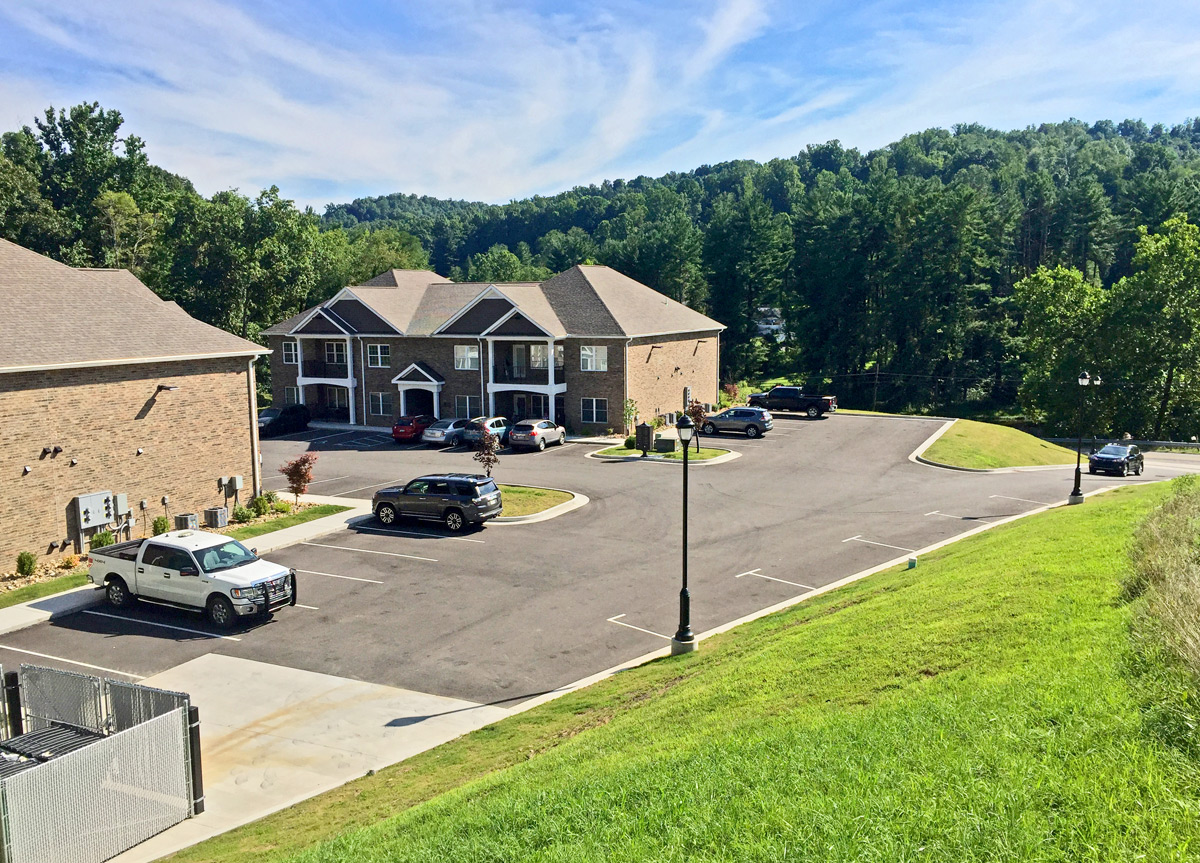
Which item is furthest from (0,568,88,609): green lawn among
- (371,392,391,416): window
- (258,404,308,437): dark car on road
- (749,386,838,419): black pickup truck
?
(749,386,838,419): black pickup truck

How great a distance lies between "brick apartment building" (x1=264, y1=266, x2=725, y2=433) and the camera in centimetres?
4772

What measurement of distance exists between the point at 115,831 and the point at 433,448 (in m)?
33.6

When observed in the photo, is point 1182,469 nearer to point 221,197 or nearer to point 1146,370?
point 1146,370

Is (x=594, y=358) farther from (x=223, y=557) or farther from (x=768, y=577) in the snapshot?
(x=223, y=557)

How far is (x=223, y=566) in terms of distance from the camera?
67.2 ft

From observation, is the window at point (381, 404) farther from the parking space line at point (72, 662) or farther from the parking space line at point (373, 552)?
the parking space line at point (72, 662)

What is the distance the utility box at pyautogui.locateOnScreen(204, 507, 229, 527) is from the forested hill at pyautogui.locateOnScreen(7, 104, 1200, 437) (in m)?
39.1

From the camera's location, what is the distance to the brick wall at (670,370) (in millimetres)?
47875

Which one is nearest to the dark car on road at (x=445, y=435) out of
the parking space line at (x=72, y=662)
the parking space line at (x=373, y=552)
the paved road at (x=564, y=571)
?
the paved road at (x=564, y=571)

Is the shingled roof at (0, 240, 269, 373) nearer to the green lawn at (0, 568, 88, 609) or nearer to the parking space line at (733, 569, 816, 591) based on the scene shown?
the green lawn at (0, 568, 88, 609)

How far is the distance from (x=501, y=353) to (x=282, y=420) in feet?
41.5

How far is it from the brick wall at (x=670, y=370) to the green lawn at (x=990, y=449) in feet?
47.5

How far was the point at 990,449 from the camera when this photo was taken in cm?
4394

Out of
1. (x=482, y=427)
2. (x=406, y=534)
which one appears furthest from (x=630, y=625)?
(x=482, y=427)
